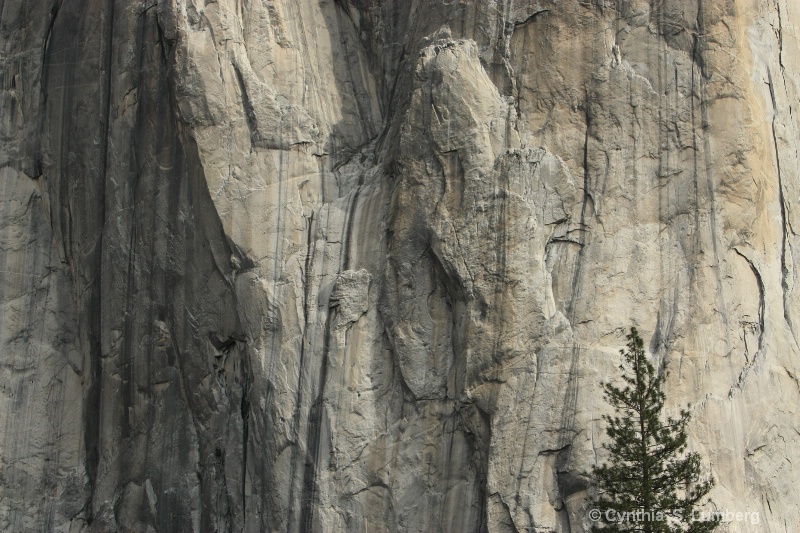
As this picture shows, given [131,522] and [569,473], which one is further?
[131,522]

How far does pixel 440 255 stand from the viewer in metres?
23.8

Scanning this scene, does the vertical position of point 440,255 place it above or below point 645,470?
above

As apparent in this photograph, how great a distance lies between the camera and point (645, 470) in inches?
871

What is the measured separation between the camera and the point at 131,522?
87.9 feet

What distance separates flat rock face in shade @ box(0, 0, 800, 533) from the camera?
76.9 feet

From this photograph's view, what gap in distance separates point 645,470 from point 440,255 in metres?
4.61

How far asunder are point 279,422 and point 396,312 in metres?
2.59

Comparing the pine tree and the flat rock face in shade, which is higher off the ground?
the flat rock face in shade

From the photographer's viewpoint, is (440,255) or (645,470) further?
(440,255)

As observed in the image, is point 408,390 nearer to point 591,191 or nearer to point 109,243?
point 591,191

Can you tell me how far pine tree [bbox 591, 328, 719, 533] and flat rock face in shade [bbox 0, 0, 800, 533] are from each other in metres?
0.52

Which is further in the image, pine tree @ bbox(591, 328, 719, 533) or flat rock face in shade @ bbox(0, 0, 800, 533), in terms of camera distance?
flat rock face in shade @ bbox(0, 0, 800, 533)

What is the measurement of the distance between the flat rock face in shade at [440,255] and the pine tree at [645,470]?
1.69 ft

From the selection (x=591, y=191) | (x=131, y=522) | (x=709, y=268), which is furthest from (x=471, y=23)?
(x=131, y=522)
